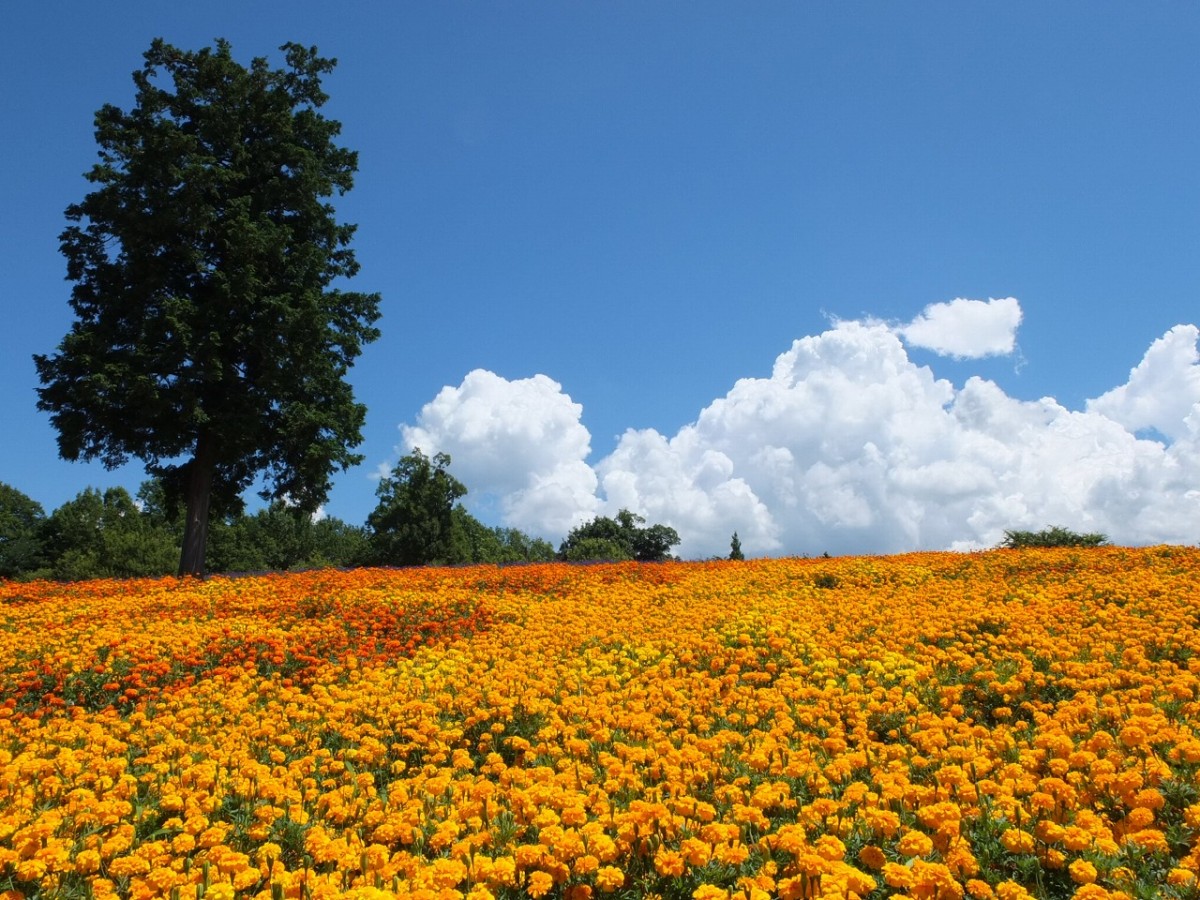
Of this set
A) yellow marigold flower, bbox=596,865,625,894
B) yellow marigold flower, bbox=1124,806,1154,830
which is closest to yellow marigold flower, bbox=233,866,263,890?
yellow marigold flower, bbox=596,865,625,894

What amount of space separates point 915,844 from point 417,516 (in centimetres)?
4578

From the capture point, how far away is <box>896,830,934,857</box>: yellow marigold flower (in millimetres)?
3715

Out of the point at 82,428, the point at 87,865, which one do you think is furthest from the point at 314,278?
the point at 87,865

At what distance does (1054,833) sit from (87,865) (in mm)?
5118

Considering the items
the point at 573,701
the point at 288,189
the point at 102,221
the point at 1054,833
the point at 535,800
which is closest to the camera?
the point at 1054,833

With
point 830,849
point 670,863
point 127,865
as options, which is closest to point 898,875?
point 830,849

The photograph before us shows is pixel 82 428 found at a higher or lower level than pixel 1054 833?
higher

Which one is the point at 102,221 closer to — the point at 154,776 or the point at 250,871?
the point at 154,776

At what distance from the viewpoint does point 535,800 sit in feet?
15.3

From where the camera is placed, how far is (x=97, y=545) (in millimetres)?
54094

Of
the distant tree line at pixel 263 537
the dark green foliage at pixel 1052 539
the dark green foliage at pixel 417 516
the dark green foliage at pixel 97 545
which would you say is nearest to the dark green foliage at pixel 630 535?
the distant tree line at pixel 263 537

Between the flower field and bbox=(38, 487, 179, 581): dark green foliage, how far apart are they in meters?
44.0

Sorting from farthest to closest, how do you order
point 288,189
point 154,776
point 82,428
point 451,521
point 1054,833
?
point 451,521
point 288,189
point 82,428
point 154,776
point 1054,833

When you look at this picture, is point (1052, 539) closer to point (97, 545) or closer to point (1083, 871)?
point (1083, 871)
